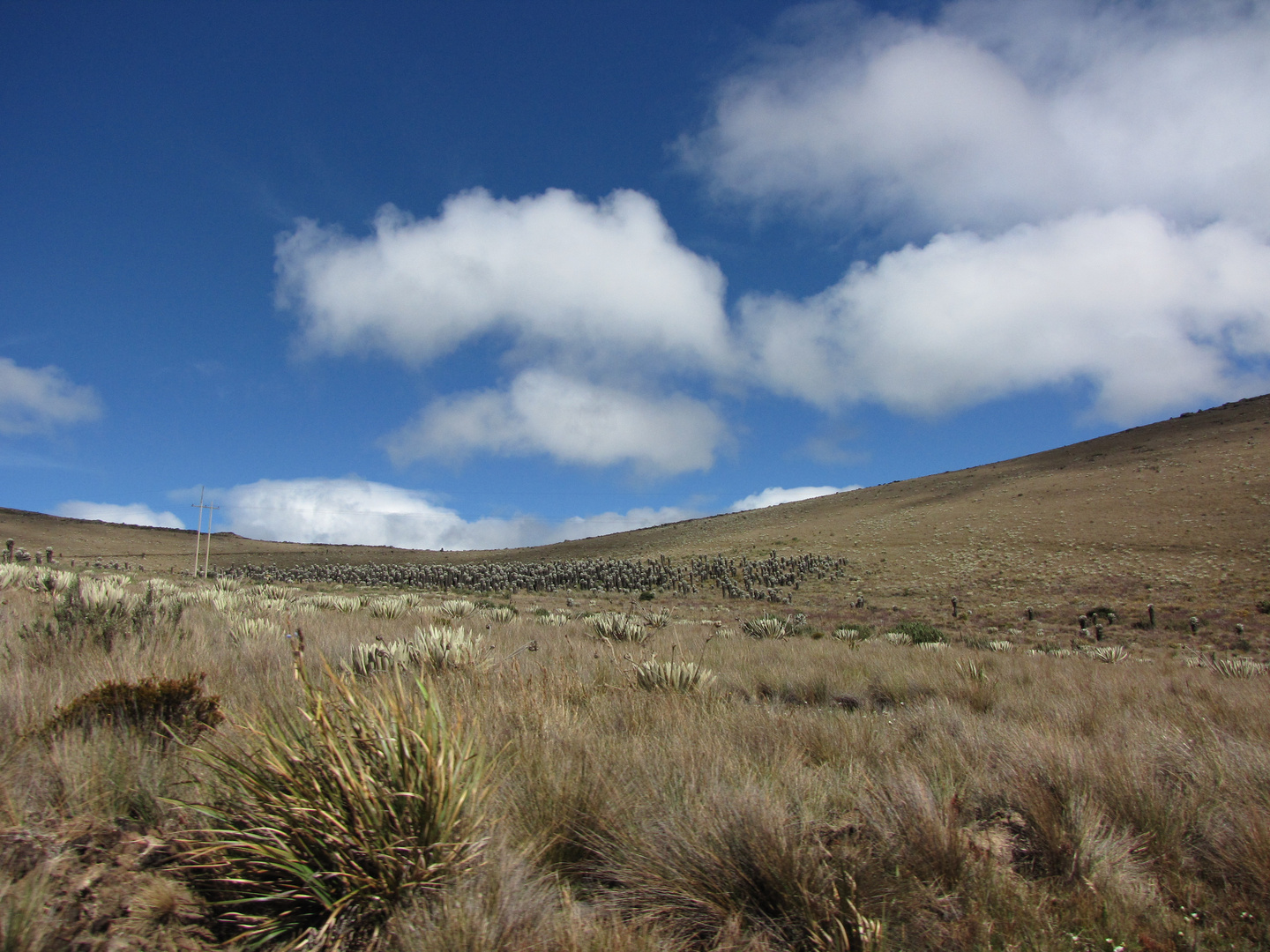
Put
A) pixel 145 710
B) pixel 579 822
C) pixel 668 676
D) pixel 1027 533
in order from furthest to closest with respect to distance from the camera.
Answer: pixel 1027 533 → pixel 668 676 → pixel 145 710 → pixel 579 822

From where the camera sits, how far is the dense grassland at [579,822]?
92.4 inches

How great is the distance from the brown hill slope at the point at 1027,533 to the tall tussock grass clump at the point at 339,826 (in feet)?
127

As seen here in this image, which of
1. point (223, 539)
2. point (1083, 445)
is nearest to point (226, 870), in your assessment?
point (1083, 445)

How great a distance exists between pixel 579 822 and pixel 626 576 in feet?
152

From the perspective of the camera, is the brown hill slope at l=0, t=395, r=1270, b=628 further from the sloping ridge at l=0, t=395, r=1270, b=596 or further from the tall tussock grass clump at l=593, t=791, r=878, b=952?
the tall tussock grass clump at l=593, t=791, r=878, b=952

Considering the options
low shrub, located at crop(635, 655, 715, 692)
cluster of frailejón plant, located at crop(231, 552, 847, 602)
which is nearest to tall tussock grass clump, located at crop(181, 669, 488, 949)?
low shrub, located at crop(635, 655, 715, 692)

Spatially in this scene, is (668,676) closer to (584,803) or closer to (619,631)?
(584,803)

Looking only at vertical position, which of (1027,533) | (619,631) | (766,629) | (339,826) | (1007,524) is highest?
(1007,524)

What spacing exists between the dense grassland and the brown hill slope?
3549cm

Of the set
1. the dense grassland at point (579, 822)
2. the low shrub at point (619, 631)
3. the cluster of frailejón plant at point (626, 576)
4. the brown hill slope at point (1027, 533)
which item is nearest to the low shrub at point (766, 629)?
the low shrub at point (619, 631)

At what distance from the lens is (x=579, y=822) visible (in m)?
3.15

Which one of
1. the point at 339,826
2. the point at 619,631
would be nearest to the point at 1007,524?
the point at 619,631

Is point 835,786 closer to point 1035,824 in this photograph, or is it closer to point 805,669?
point 1035,824

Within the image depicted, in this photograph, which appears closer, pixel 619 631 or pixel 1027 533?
pixel 619 631
